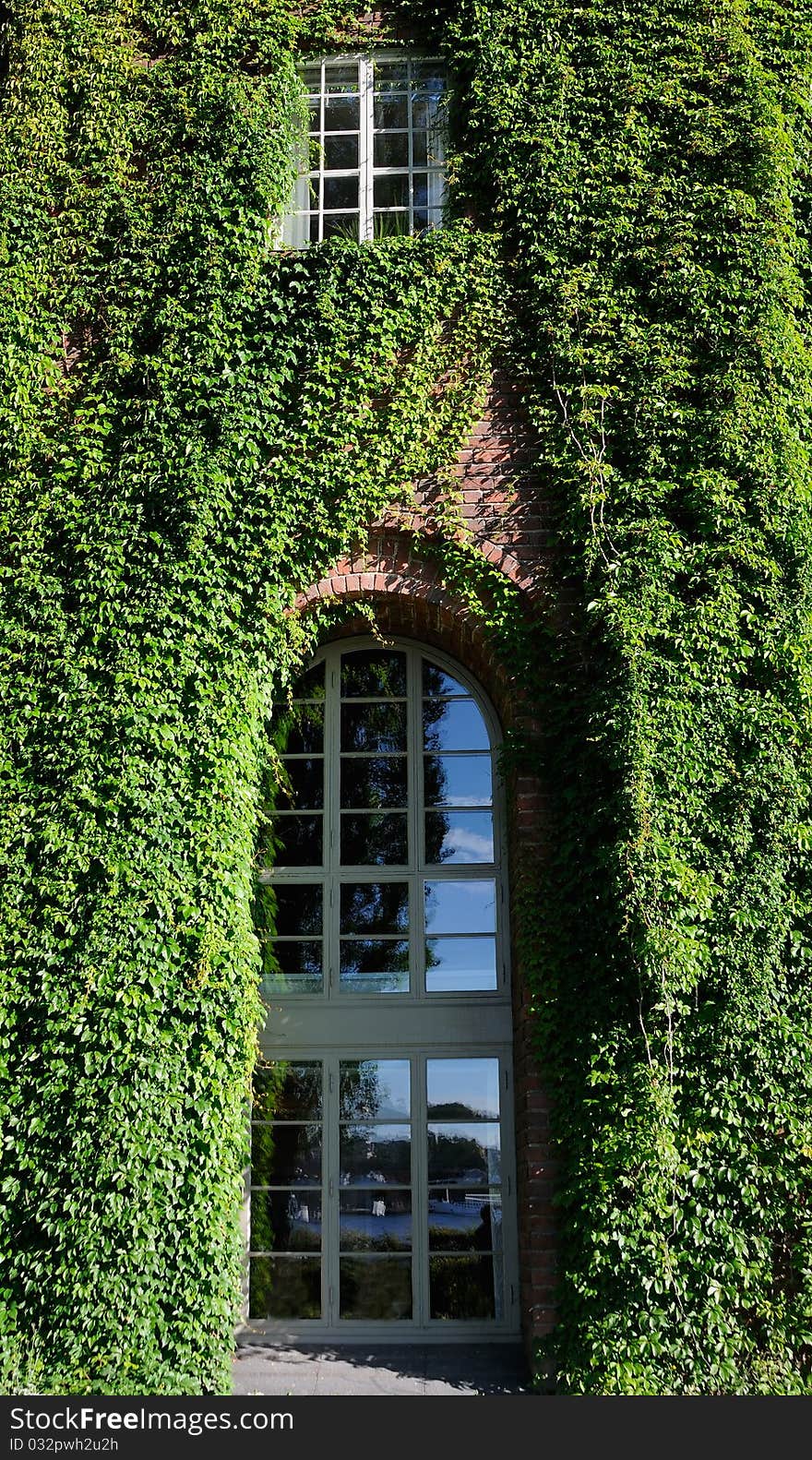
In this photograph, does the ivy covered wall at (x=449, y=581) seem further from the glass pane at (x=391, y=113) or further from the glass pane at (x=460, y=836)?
the glass pane at (x=460, y=836)

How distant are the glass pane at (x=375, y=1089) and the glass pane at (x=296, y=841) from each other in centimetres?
121

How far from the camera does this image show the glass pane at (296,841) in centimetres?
615

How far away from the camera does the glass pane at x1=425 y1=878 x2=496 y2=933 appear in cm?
602

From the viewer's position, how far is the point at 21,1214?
4.86m

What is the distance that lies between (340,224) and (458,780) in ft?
12.7

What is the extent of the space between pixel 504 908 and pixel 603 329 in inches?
138

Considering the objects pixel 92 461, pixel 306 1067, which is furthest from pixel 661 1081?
pixel 92 461

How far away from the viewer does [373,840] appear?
6168 mm

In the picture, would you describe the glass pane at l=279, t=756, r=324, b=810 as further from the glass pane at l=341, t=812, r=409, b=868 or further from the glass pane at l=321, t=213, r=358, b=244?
the glass pane at l=321, t=213, r=358, b=244

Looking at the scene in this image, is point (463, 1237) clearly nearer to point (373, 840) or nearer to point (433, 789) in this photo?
point (373, 840)

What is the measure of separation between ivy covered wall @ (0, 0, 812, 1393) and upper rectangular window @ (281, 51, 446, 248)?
0.28m

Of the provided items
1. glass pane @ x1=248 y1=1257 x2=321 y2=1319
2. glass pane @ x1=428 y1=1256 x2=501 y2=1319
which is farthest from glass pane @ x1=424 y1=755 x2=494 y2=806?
glass pane @ x1=248 y1=1257 x2=321 y2=1319

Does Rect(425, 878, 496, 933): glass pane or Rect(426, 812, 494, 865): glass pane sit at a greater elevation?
Rect(426, 812, 494, 865): glass pane

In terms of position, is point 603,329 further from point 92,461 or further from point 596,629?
point 92,461
